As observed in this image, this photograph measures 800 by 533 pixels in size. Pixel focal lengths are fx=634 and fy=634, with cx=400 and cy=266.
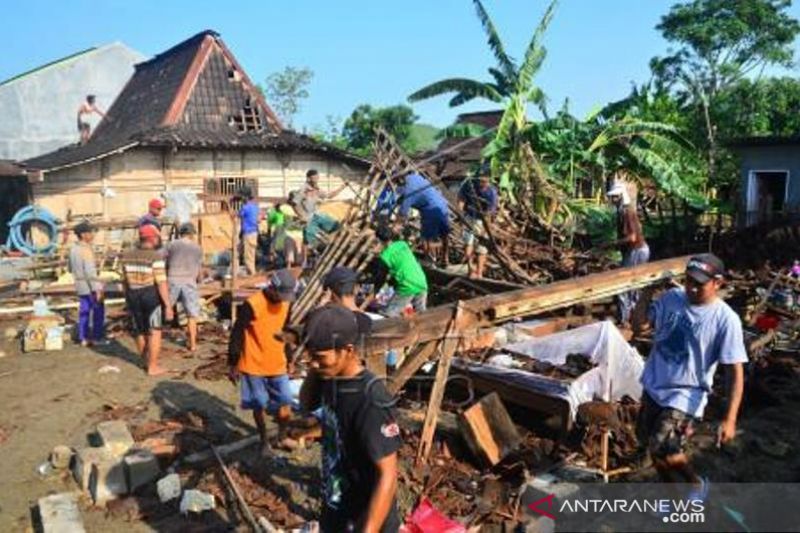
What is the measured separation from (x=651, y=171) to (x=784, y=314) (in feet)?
19.8

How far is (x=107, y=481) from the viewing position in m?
5.01

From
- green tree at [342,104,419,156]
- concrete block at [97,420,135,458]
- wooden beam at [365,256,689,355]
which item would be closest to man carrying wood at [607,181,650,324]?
wooden beam at [365,256,689,355]

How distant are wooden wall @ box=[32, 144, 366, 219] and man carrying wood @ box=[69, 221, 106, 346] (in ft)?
29.4

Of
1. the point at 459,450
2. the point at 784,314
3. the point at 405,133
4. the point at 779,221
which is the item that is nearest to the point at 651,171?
the point at 779,221

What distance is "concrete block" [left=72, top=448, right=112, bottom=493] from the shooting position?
204 inches

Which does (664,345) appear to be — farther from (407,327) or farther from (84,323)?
(84,323)

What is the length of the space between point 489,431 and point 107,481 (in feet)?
10.1

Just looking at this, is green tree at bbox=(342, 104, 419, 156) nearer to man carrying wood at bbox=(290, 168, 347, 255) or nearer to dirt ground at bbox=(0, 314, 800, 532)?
man carrying wood at bbox=(290, 168, 347, 255)

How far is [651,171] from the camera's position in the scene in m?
14.4

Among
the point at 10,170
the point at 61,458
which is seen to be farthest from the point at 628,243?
the point at 10,170

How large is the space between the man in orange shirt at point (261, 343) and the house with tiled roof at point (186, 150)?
518 inches

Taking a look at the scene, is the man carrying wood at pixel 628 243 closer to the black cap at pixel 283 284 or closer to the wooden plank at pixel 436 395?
the wooden plank at pixel 436 395

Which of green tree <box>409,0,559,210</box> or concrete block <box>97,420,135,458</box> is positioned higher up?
green tree <box>409,0,559,210</box>

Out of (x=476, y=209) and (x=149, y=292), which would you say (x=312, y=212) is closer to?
(x=476, y=209)
